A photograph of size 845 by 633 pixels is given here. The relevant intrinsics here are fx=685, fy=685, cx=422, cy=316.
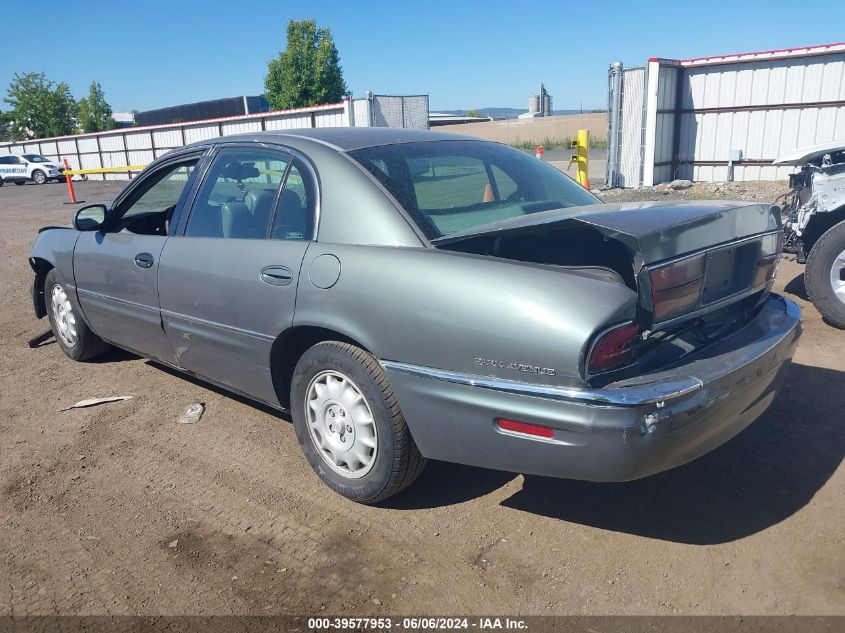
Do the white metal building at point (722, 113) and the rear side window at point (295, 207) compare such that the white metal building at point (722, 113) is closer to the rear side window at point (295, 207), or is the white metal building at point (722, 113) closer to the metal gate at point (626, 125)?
the metal gate at point (626, 125)

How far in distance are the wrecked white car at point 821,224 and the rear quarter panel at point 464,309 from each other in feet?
11.9

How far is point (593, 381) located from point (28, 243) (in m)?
12.6

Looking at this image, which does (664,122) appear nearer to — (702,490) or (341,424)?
(702,490)

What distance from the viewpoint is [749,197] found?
12.8 metres

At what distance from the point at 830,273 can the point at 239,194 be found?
435 cm

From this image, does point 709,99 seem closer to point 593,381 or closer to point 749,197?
point 749,197

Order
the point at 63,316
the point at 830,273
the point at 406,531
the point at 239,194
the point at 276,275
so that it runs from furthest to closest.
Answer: the point at 63,316
the point at 830,273
the point at 239,194
the point at 276,275
the point at 406,531

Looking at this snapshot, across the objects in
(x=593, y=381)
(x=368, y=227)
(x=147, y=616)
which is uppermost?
(x=368, y=227)

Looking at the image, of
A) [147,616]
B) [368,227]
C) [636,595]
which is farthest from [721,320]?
[147,616]

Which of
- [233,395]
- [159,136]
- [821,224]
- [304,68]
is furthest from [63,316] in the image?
[304,68]

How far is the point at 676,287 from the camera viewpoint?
2.62 meters

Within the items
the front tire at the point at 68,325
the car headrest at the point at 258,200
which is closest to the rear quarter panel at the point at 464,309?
the car headrest at the point at 258,200

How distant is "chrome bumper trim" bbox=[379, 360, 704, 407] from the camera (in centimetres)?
233

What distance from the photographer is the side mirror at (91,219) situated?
449 centimetres
